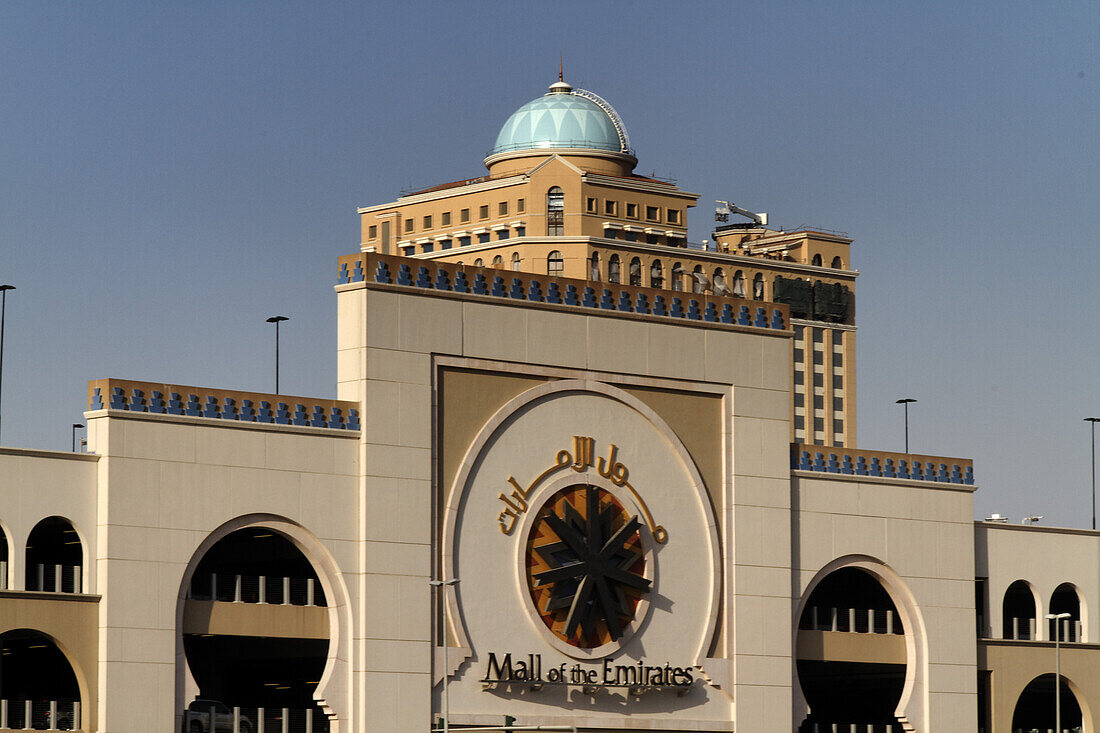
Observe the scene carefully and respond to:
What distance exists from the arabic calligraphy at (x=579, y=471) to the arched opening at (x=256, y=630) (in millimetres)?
7161

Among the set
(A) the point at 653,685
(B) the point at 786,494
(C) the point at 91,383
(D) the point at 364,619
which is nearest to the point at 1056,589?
(B) the point at 786,494

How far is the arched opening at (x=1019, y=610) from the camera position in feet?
298

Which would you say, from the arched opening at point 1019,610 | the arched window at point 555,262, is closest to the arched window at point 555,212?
the arched window at point 555,262

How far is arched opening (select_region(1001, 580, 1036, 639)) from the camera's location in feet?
298

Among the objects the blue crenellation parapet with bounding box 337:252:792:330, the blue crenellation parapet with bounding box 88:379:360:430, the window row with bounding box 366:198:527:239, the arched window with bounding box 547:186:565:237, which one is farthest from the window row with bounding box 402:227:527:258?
the blue crenellation parapet with bounding box 88:379:360:430

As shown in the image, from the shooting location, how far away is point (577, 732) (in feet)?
244

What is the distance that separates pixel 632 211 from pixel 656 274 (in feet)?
20.3

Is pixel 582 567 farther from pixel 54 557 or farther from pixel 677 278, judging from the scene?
→ pixel 677 278

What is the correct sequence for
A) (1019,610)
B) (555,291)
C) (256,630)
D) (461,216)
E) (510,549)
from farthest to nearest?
(461,216), (1019,610), (555,291), (510,549), (256,630)

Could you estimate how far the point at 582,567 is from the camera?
7469 cm

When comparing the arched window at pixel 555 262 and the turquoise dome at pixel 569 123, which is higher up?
the turquoise dome at pixel 569 123

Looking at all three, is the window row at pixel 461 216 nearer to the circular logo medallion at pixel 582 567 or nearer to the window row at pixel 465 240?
the window row at pixel 465 240

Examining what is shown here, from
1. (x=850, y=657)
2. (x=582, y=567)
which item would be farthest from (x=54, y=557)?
(x=850, y=657)

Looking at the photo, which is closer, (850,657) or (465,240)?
(850,657)
